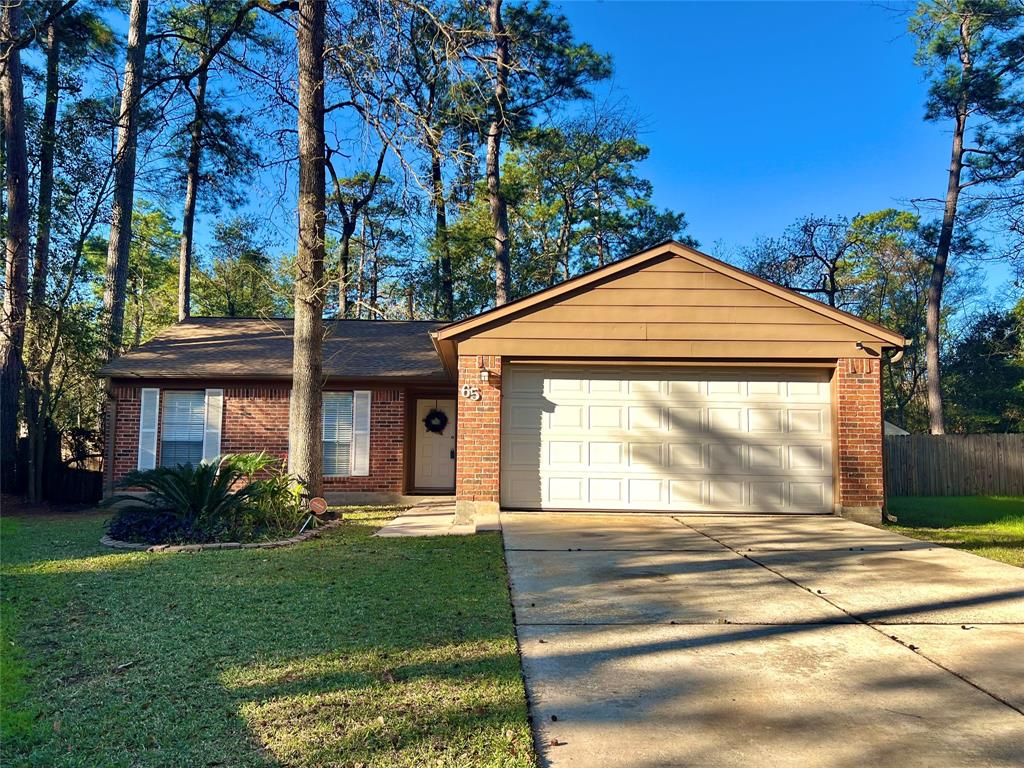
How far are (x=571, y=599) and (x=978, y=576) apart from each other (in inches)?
147

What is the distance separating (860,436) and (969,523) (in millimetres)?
2781

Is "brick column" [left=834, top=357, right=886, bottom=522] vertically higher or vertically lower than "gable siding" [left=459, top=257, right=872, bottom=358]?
lower

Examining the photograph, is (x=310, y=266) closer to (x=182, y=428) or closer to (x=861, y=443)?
(x=182, y=428)

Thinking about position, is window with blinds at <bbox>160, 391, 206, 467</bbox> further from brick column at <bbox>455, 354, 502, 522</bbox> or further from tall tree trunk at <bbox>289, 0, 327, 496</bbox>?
brick column at <bbox>455, 354, 502, 522</bbox>

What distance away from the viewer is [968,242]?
71.9 ft

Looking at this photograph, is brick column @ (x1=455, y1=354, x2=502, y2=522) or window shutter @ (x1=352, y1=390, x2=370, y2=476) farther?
window shutter @ (x1=352, y1=390, x2=370, y2=476)

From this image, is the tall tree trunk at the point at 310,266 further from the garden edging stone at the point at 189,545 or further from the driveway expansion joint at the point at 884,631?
the driveway expansion joint at the point at 884,631

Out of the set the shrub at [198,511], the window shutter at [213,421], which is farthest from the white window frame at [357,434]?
the shrub at [198,511]

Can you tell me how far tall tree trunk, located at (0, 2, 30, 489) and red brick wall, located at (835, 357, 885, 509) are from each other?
13.6m

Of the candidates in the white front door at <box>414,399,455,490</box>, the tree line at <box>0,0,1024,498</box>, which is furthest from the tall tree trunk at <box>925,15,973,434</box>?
the white front door at <box>414,399,455,490</box>

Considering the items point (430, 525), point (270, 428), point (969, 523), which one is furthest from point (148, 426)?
point (969, 523)

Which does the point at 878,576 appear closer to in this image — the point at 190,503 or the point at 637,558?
the point at 637,558

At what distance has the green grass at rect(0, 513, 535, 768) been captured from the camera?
2664 millimetres

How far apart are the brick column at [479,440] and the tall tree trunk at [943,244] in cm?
1633
